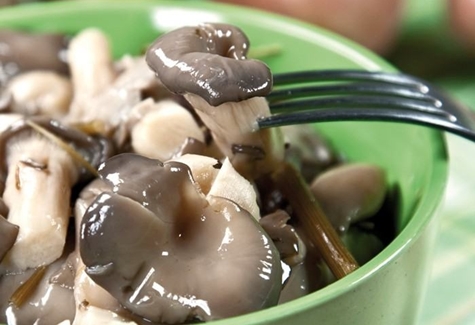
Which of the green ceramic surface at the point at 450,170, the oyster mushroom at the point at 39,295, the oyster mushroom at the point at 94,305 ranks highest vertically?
the oyster mushroom at the point at 94,305

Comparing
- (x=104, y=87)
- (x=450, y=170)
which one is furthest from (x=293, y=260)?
(x=450, y=170)

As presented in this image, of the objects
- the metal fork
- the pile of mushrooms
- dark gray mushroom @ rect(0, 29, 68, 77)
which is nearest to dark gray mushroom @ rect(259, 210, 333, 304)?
the pile of mushrooms

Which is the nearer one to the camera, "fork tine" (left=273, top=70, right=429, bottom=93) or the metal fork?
the metal fork


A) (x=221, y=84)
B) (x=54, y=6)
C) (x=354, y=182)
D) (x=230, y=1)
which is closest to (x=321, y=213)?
(x=354, y=182)

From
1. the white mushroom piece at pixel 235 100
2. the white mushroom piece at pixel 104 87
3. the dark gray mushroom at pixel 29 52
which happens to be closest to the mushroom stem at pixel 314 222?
the white mushroom piece at pixel 235 100

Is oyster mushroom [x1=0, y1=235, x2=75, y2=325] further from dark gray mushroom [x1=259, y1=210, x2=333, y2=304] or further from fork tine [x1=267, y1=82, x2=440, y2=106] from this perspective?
fork tine [x1=267, y1=82, x2=440, y2=106]

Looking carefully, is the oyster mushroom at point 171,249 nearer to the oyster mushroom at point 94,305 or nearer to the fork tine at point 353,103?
the oyster mushroom at point 94,305

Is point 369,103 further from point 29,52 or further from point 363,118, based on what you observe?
point 29,52
